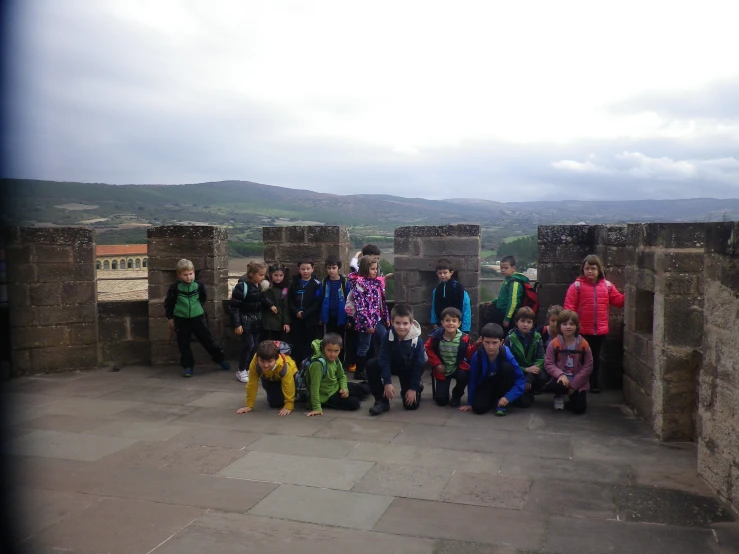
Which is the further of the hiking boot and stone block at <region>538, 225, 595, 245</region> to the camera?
stone block at <region>538, 225, 595, 245</region>

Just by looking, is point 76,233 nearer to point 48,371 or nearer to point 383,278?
point 48,371

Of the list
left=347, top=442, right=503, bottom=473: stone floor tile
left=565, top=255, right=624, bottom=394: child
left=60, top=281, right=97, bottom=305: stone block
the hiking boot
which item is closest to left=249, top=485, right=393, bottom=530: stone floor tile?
left=347, top=442, right=503, bottom=473: stone floor tile

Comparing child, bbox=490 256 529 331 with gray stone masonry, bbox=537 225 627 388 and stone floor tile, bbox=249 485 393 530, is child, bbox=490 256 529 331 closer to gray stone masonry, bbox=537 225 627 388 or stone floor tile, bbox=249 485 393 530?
gray stone masonry, bbox=537 225 627 388

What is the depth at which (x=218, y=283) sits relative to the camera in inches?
372

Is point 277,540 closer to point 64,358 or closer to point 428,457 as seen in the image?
point 428,457

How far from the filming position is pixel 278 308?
891cm

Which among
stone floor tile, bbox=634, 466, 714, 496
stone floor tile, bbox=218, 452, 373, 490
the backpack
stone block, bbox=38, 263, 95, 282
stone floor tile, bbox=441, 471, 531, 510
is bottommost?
stone floor tile, bbox=218, 452, 373, 490

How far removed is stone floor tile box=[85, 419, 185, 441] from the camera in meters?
6.04

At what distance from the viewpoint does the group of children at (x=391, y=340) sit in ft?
22.2

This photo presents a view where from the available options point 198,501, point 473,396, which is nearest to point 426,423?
point 473,396

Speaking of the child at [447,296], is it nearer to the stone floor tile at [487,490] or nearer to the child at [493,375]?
the child at [493,375]

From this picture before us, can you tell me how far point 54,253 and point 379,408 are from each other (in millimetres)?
5150

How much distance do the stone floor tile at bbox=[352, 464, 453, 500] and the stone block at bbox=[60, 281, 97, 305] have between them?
226 inches

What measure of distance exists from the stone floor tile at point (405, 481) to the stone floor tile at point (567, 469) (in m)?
0.53
